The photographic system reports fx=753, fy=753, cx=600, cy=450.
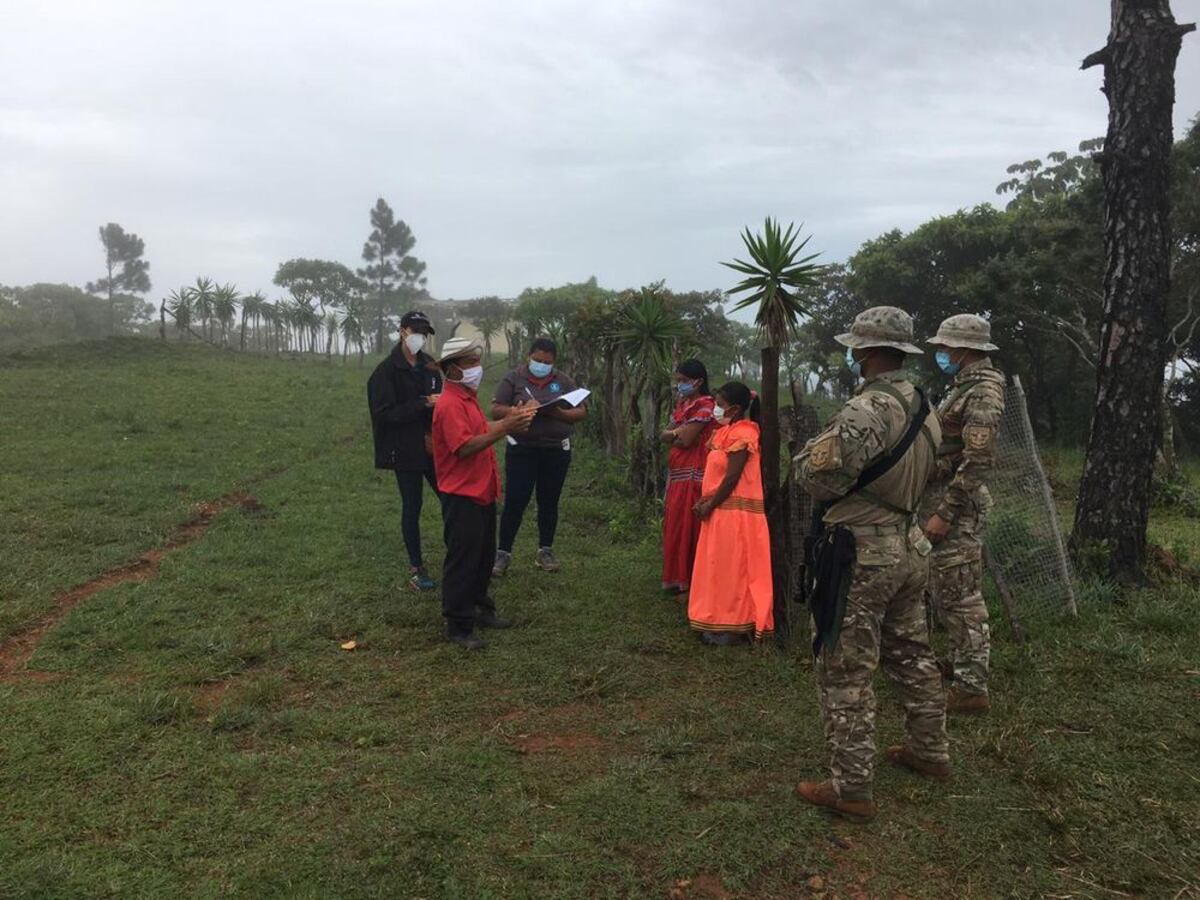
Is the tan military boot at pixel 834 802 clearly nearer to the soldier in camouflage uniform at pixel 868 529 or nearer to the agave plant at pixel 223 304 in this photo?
the soldier in camouflage uniform at pixel 868 529

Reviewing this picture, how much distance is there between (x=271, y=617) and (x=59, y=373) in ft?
63.4

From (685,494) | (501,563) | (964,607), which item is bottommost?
(501,563)

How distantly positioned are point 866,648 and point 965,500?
4.25 ft

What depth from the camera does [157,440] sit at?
12.1 metres

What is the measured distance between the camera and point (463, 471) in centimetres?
464

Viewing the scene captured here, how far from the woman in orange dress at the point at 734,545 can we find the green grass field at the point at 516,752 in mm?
205

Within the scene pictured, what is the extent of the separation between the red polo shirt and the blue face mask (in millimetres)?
2739

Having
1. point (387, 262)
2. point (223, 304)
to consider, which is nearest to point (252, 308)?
point (223, 304)

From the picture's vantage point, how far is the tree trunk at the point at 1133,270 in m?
5.39

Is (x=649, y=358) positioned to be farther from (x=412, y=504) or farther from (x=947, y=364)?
(x=947, y=364)

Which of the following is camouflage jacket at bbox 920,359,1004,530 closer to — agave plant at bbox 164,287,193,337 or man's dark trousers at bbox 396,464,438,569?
man's dark trousers at bbox 396,464,438,569

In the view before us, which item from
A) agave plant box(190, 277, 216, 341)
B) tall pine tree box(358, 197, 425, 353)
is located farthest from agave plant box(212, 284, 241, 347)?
tall pine tree box(358, 197, 425, 353)

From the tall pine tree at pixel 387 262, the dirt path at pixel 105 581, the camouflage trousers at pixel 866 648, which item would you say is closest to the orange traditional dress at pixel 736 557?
the camouflage trousers at pixel 866 648

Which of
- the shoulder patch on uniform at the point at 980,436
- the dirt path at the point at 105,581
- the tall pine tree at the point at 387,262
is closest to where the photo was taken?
the shoulder patch on uniform at the point at 980,436
